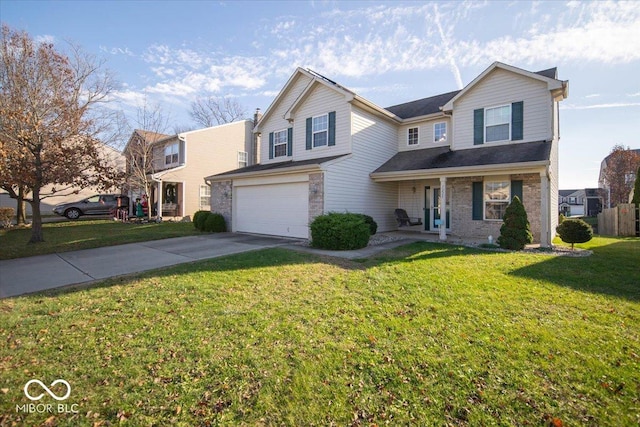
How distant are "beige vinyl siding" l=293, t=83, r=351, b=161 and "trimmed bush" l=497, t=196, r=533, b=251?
658 centimetres

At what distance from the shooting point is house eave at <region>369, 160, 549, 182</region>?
1008 centimetres

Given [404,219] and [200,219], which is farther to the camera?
[200,219]

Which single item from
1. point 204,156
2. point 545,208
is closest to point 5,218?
point 204,156

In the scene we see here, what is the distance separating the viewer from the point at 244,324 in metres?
4.39

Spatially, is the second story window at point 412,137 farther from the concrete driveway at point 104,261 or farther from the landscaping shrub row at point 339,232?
the concrete driveway at point 104,261

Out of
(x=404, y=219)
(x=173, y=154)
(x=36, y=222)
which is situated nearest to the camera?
(x=36, y=222)

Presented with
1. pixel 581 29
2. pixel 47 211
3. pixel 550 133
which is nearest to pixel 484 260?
pixel 550 133

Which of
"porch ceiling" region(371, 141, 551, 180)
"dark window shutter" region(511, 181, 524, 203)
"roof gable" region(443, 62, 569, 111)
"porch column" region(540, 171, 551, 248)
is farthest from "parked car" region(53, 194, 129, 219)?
→ "porch column" region(540, 171, 551, 248)

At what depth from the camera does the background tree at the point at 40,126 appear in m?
10.5

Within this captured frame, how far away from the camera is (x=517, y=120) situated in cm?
1223

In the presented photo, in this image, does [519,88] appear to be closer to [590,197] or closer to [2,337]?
[2,337]

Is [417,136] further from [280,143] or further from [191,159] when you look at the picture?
[191,159]

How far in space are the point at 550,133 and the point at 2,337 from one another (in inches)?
618

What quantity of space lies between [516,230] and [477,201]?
124 inches
